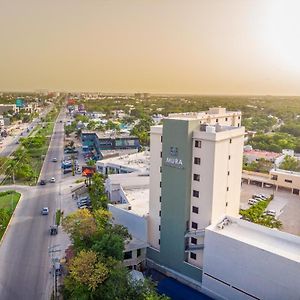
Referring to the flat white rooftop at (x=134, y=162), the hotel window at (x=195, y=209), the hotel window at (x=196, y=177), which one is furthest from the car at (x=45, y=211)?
the hotel window at (x=196, y=177)

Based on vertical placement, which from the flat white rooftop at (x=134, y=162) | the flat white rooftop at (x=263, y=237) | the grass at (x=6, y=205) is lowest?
the grass at (x=6, y=205)

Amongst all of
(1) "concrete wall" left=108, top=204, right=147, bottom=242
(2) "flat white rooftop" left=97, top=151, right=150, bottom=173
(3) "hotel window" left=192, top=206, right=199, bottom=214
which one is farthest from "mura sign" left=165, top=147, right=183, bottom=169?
(2) "flat white rooftop" left=97, top=151, right=150, bottom=173

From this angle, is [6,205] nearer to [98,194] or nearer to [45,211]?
[45,211]

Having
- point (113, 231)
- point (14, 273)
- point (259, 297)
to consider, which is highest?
point (113, 231)

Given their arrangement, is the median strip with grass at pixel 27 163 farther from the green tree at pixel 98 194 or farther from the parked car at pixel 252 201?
the parked car at pixel 252 201

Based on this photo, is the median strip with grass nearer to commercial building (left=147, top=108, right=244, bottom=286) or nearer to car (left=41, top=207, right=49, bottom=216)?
car (left=41, top=207, right=49, bottom=216)

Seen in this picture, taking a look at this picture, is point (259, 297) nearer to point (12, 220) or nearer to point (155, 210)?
point (155, 210)

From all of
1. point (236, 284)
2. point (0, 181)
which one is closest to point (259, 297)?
point (236, 284)
